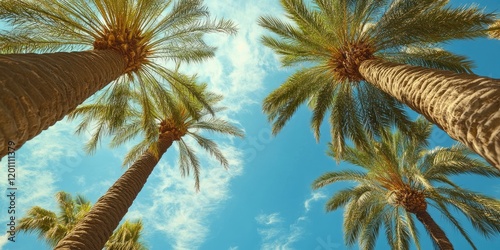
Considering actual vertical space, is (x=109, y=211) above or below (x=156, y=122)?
below

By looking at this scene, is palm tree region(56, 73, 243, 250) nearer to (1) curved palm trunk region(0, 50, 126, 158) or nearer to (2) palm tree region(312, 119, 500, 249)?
(1) curved palm trunk region(0, 50, 126, 158)

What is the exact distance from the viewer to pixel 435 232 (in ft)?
39.1

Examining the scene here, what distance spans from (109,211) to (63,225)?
6288mm

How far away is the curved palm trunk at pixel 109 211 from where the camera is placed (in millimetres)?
6512

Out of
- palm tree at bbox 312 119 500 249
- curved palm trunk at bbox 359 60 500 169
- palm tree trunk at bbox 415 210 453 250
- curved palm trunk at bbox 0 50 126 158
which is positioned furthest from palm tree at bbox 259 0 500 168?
curved palm trunk at bbox 0 50 126 158

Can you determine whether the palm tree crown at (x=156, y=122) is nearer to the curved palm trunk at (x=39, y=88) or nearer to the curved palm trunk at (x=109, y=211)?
the curved palm trunk at (x=109, y=211)

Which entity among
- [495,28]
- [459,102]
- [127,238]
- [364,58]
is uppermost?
[364,58]

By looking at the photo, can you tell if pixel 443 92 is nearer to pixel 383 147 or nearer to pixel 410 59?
pixel 410 59

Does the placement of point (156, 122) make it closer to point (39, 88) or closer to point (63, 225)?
point (63, 225)

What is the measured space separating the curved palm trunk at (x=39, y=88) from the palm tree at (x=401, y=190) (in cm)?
1016

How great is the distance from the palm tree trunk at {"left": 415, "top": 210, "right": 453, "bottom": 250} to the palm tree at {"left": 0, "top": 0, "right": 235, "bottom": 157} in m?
9.78

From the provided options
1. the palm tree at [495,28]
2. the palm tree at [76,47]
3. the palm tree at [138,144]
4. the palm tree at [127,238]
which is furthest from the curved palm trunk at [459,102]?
the palm tree at [127,238]

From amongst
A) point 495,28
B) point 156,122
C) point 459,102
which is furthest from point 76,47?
point 495,28

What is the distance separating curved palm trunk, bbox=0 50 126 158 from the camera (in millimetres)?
3666
